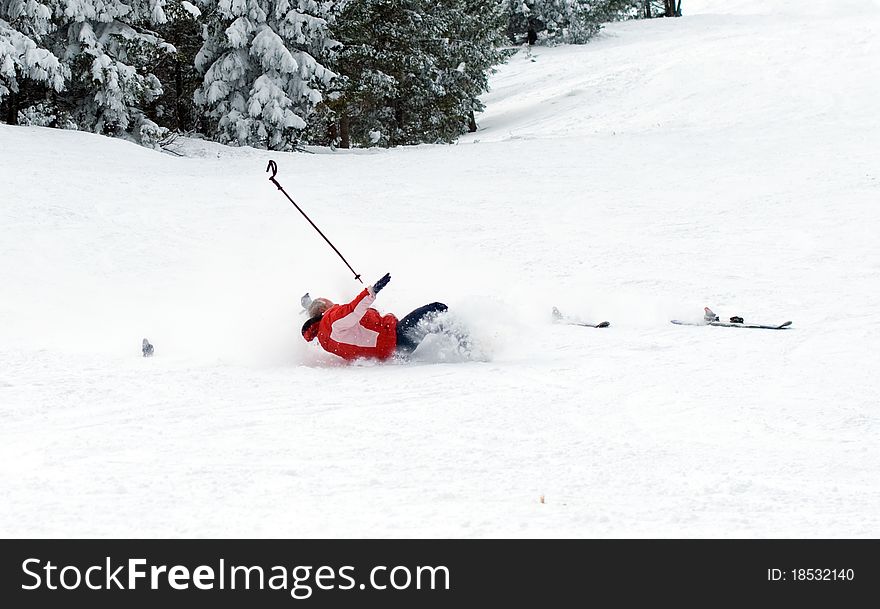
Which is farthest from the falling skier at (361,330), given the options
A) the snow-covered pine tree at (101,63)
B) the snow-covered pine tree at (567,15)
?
the snow-covered pine tree at (567,15)

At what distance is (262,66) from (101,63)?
380 centimetres

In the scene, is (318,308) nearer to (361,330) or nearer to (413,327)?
(361,330)

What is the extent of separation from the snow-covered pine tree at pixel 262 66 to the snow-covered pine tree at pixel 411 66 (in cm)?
120

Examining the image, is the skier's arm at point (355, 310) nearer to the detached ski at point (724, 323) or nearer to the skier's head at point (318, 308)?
the skier's head at point (318, 308)

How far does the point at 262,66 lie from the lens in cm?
1944

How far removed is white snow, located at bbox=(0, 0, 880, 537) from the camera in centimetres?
392

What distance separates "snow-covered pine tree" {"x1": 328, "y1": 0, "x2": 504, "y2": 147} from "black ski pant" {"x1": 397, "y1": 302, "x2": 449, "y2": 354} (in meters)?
14.5

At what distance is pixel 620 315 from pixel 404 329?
8.69ft

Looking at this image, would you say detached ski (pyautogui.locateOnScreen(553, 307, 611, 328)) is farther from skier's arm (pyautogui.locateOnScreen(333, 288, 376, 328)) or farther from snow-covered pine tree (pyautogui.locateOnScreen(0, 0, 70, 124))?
snow-covered pine tree (pyautogui.locateOnScreen(0, 0, 70, 124))

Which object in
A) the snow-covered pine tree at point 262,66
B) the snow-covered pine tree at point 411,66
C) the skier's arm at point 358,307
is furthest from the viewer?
the snow-covered pine tree at point 411,66

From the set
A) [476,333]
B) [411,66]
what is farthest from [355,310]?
[411,66]

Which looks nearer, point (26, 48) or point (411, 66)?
point (26, 48)
